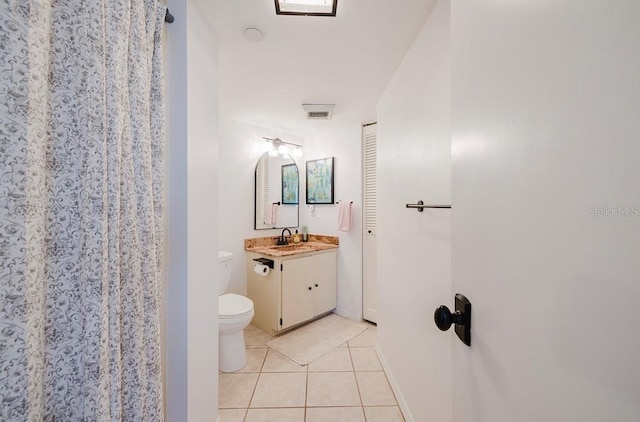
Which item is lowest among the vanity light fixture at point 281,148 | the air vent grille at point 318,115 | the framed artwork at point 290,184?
the framed artwork at point 290,184

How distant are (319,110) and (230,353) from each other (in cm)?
226

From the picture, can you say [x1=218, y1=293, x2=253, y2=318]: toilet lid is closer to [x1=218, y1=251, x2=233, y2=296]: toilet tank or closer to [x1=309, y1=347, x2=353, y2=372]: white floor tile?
[x1=218, y1=251, x2=233, y2=296]: toilet tank

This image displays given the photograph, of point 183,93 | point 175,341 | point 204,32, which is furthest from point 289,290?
point 204,32

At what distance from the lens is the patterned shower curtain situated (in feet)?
1.84

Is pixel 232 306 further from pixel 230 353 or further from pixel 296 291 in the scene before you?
pixel 296 291

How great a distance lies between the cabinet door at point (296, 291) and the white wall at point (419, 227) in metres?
0.92

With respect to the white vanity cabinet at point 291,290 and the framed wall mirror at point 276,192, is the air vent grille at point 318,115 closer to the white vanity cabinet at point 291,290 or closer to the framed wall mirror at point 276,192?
the framed wall mirror at point 276,192

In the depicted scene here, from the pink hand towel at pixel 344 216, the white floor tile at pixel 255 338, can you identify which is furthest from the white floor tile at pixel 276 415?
the pink hand towel at pixel 344 216

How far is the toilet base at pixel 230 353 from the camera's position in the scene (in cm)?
186

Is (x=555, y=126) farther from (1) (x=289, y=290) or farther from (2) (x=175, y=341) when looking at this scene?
(1) (x=289, y=290)

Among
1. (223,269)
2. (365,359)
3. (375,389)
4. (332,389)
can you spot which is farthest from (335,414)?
(223,269)

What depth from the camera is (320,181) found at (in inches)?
120

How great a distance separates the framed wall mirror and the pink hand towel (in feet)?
2.23

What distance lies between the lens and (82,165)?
0.72 m
